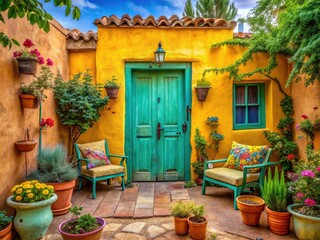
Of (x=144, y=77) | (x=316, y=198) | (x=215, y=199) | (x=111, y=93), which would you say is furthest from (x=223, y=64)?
(x=316, y=198)

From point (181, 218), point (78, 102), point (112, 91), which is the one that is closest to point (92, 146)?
point (78, 102)

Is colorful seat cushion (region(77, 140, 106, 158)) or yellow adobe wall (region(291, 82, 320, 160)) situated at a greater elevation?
yellow adobe wall (region(291, 82, 320, 160))

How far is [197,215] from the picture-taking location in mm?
3207

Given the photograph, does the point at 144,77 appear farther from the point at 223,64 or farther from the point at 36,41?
the point at 36,41

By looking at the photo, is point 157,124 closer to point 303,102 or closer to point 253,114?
point 253,114

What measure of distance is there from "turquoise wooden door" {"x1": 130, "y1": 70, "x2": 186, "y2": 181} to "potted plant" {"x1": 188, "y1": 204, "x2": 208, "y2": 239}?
7.27 feet

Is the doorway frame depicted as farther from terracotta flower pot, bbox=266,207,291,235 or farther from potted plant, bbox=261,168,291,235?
terracotta flower pot, bbox=266,207,291,235

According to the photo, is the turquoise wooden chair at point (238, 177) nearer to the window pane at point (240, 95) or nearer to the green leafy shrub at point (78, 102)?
the window pane at point (240, 95)

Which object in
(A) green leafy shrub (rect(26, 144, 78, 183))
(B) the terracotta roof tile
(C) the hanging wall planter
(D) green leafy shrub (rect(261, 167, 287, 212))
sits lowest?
(D) green leafy shrub (rect(261, 167, 287, 212))

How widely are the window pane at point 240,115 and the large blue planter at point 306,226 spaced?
106 inches

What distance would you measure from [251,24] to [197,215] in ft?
18.6

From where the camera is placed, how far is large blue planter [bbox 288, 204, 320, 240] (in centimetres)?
289

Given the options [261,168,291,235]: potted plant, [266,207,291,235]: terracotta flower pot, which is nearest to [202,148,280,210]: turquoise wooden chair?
[261,168,291,235]: potted plant

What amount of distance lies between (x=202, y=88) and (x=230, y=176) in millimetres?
1759
